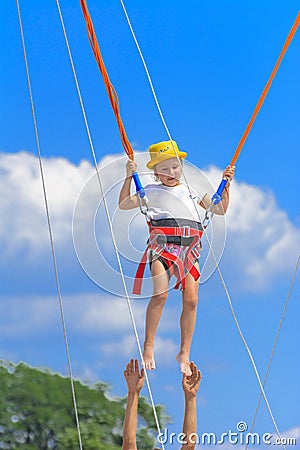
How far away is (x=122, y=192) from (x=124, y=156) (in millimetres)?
183

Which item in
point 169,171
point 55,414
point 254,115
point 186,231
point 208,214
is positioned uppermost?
point 55,414

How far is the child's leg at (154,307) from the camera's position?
3.93m

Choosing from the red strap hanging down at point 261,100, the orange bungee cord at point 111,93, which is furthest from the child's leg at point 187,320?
the red strap hanging down at point 261,100

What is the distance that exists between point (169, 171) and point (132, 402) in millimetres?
1070

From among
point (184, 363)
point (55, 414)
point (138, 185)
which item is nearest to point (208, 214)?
point (138, 185)

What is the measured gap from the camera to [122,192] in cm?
408

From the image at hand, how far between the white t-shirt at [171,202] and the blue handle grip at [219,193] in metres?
0.09

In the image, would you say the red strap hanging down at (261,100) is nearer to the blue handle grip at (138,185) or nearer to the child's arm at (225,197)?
the child's arm at (225,197)

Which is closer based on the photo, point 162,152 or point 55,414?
point 162,152

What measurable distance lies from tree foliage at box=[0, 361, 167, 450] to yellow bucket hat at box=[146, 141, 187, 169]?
7554 millimetres

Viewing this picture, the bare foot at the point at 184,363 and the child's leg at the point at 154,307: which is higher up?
the child's leg at the point at 154,307

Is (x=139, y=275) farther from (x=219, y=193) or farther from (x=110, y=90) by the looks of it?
(x=110, y=90)

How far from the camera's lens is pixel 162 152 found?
415cm

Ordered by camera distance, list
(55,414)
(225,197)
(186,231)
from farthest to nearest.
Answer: (55,414), (225,197), (186,231)
